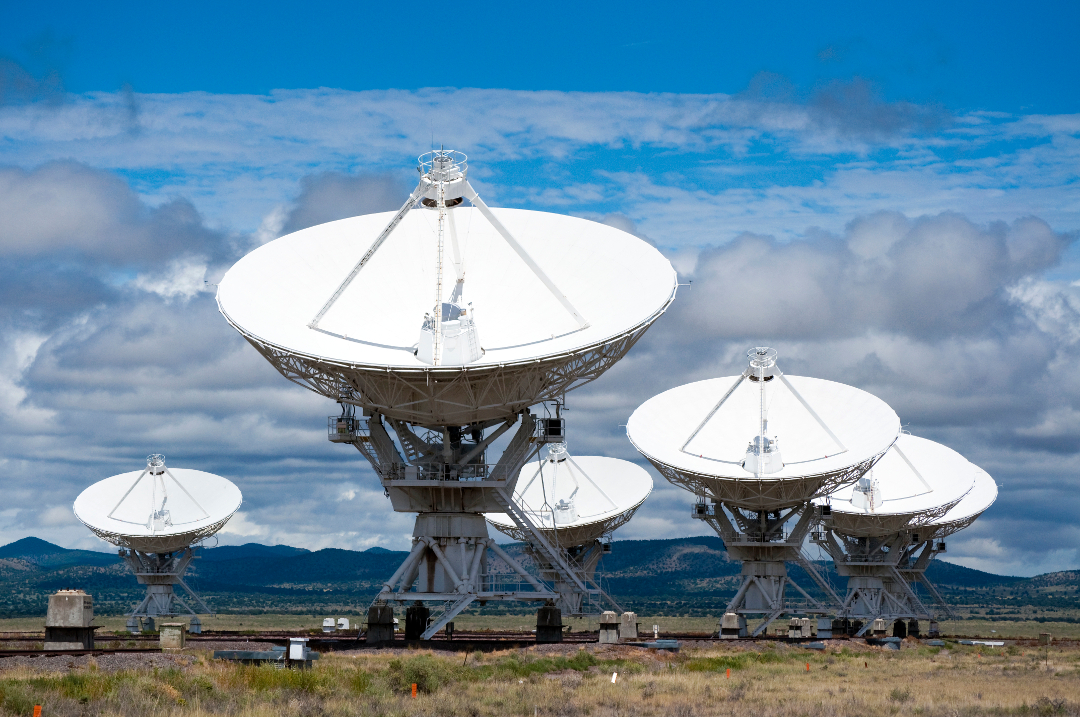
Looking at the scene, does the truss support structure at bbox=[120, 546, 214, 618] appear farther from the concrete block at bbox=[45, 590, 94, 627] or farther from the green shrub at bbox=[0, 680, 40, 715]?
the green shrub at bbox=[0, 680, 40, 715]

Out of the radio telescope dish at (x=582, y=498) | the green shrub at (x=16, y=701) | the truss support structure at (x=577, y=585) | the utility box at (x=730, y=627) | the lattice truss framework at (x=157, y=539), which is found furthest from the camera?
the lattice truss framework at (x=157, y=539)

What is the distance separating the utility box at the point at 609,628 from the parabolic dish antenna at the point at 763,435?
363 inches

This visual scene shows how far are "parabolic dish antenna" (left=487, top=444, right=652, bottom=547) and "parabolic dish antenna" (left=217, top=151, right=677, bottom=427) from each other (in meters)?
19.7

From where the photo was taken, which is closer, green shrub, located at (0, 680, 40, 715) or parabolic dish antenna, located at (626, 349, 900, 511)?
green shrub, located at (0, 680, 40, 715)

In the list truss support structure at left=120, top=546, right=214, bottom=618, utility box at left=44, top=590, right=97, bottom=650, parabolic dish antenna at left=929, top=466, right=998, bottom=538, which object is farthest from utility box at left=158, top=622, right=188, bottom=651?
parabolic dish antenna at left=929, top=466, right=998, bottom=538

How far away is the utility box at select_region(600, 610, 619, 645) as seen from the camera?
140ft

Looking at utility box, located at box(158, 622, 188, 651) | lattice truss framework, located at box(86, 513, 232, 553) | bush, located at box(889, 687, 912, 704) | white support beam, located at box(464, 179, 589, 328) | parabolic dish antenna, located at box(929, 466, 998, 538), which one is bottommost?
bush, located at box(889, 687, 912, 704)

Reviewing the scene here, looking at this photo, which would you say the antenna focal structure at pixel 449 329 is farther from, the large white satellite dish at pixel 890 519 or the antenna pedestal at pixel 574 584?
the large white satellite dish at pixel 890 519

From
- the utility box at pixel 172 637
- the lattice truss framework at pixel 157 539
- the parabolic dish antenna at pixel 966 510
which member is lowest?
the utility box at pixel 172 637

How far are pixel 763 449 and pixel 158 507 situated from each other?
3266cm

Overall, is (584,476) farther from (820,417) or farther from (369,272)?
(369,272)

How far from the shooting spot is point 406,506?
1655 inches

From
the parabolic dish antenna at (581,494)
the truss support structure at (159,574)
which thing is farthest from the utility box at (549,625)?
the truss support structure at (159,574)

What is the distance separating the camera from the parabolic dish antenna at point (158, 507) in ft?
218
